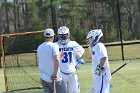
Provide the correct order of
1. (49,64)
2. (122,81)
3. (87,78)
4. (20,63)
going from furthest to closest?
1. (20,63)
2. (87,78)
3. (122,81)
4. (49,64)

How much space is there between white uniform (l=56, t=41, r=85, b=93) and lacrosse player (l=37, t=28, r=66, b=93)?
1.17 metres

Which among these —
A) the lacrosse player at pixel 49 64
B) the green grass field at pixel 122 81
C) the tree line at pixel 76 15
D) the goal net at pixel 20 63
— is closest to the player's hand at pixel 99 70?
the lacrosse player at pixel 49 64

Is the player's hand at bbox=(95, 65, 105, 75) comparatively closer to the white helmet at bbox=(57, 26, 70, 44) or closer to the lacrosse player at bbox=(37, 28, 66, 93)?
the lacrosse player at bbox=(37, 28, 66, 93)

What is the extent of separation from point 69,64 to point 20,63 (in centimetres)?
1346

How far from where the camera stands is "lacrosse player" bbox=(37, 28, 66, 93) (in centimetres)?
856

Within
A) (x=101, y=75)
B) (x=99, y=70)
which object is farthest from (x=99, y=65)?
(x=101, y=75)

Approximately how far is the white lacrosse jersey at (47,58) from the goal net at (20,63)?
5918 millimetres

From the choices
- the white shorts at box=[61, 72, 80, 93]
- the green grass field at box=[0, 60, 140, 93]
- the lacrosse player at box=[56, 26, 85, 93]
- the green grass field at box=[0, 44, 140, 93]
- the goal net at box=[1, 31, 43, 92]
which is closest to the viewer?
the lacrosse player at box=[56, 26, 85, 93]

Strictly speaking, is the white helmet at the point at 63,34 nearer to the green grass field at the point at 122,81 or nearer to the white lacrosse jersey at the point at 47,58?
the white lacrosse jersey at the point at 47,58

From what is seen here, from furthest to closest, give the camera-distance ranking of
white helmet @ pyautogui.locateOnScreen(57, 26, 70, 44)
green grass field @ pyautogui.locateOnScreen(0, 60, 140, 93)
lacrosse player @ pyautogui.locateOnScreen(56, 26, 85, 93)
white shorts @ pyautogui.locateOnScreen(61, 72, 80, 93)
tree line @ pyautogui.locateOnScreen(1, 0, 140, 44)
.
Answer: tree line @ pyautogui.locateOnScreen(1, 0, 140, 44), green grass field @ pyautogui.locateOnScreen(0, 60, 140, 93), white shorts @ pyautogui.locateOnScreen(61, 72, 80, 93), lacrosse player @ pyautogui.locateOnScreen(56, 26, 85, 93), white helmet @ pyautogui.locateOnScreen(57, 26, 70, 44)

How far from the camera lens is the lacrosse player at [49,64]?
8.56 meters

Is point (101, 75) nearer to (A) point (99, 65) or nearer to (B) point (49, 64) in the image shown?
(A) point (99, 65)

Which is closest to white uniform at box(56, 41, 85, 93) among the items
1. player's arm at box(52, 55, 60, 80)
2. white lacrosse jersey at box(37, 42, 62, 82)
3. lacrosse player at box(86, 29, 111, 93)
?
lacrosse player at box(86, 29, 111, 93)

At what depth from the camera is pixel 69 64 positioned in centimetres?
999
